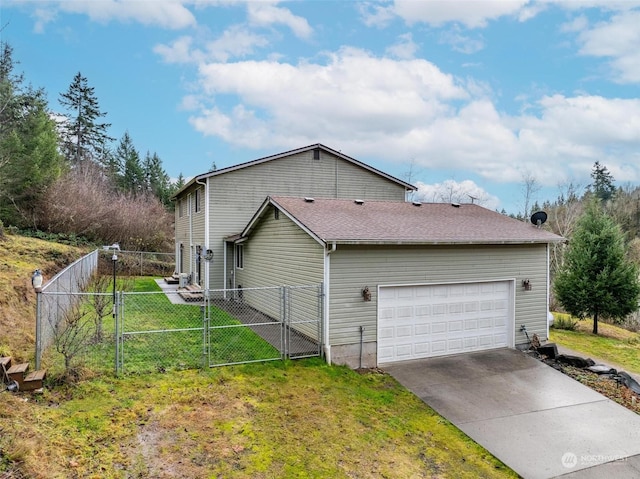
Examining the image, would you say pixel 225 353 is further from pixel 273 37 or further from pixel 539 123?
pixel 539 123

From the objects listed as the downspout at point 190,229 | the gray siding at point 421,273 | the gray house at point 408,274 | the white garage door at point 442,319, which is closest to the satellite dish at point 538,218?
the gray house at point 408,274

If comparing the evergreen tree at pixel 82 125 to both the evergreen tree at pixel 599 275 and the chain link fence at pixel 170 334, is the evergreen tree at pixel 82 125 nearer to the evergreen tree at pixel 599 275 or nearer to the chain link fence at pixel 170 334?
the chain link fence at pixel 170 334

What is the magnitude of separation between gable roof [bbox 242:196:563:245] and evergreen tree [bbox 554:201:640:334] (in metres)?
5.86

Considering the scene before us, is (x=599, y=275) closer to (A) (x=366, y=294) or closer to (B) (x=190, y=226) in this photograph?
(A) (x=366, y=294)

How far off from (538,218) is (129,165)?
50006 millimetres

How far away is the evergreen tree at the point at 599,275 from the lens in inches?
623

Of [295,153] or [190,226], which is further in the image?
[190,226]

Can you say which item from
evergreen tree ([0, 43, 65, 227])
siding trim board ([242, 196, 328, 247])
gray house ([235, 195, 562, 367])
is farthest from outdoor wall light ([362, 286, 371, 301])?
evergreen tree ([0, 43, 65, 227])

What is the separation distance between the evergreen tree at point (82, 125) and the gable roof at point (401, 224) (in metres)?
38.6

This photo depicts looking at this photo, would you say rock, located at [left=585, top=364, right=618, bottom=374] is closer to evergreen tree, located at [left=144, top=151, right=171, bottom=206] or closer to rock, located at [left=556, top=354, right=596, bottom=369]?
rock, located at [left=556, top=354, right=596, bottom=369]

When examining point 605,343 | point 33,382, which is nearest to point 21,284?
point 33,382

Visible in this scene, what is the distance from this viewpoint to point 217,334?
10.8 metres

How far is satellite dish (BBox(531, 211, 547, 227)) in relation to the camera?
12477mm

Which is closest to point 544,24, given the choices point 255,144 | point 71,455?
point 71,455
